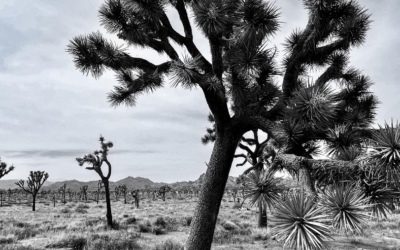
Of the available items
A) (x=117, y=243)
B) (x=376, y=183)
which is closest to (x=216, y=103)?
(x=376, y=183)

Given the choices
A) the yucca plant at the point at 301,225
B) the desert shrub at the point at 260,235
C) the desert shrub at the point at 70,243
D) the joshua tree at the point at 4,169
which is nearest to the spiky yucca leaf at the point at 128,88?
the yucca plant at the point at 301,225

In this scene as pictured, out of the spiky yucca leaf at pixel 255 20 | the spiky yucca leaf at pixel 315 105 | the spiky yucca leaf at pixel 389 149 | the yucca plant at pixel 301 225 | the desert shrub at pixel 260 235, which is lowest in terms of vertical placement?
the desert shrub at pixel 260 235

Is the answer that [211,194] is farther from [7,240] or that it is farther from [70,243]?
[7,240]

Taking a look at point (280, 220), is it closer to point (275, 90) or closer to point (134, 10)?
point (275, 90)

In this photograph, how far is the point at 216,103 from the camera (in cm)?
501

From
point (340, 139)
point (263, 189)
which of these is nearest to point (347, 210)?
point (263, 189)

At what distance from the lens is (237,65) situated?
4461 mm

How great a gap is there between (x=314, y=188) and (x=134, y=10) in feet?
13.4

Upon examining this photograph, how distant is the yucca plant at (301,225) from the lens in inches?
82.1

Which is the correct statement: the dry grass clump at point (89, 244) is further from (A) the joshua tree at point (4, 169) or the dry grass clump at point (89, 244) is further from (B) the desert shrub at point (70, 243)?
(A) the joshua tree at point (4, 169)

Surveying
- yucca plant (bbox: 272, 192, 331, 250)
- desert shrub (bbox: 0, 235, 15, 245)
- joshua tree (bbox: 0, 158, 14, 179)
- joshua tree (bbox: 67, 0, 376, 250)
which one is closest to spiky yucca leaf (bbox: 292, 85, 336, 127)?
joshua tree (bbox: 67, 0, 376, 250)

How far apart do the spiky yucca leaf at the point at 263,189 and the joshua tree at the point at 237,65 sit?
564mm

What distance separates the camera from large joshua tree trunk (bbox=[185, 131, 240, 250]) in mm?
4727

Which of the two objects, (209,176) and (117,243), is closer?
(209,176)
